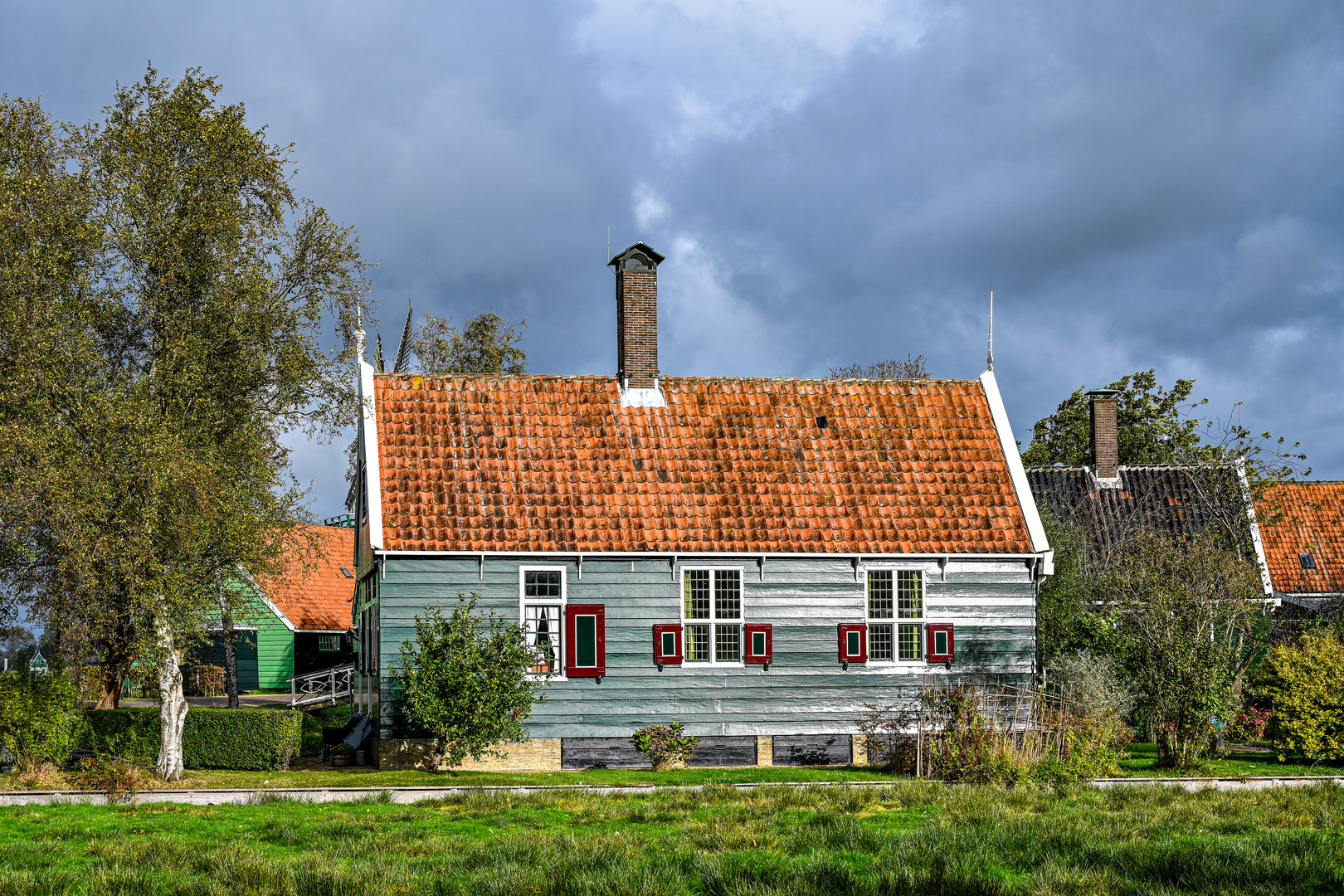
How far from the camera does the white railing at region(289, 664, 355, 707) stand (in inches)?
1357

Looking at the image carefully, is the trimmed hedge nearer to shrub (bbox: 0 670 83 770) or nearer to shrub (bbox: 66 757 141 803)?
shrub (bbox: 0 670 83 770)

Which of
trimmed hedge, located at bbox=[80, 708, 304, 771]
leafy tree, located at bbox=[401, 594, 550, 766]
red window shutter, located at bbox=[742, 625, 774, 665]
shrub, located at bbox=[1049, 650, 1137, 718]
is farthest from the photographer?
trimmed hedge, located at bbox=[80, 708, 304, 771]

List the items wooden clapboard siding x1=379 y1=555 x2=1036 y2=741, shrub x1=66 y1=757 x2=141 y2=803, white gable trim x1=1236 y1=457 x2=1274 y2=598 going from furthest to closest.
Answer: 1. white gable trim x1=1236 y1=457 x2=1274 y2=598
2. wooden clapboard siding x1=379 y1=555 x2=1036 y2=741
3. shrub x1=66 y1=757 x2=141 y2=803

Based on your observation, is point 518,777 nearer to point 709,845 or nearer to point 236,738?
point 236,738

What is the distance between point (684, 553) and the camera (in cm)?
2220

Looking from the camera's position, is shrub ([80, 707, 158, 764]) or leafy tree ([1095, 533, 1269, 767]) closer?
leafy tree ([1095, 533, 1269, 767])

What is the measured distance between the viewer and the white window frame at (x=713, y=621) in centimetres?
2234

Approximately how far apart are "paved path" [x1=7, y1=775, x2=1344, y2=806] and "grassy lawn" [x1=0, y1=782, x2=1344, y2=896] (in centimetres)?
58

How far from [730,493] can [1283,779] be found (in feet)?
34.3

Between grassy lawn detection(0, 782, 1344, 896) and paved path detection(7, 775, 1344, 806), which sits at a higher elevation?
grassy lawn detection(0, 782, 1344, 896)

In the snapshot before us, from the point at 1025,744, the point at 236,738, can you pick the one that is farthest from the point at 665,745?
the point at 236,738

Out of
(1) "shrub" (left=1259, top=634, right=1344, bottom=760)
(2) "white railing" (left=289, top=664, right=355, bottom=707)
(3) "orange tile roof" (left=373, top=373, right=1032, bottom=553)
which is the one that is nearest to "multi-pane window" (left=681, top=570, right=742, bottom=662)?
(3) "orange tile roof" (left=373, top=373, right=1032, bottom=553)

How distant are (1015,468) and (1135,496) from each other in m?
11.5

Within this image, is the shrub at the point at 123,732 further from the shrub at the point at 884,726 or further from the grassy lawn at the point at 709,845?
the shrub at the point at 884,726
